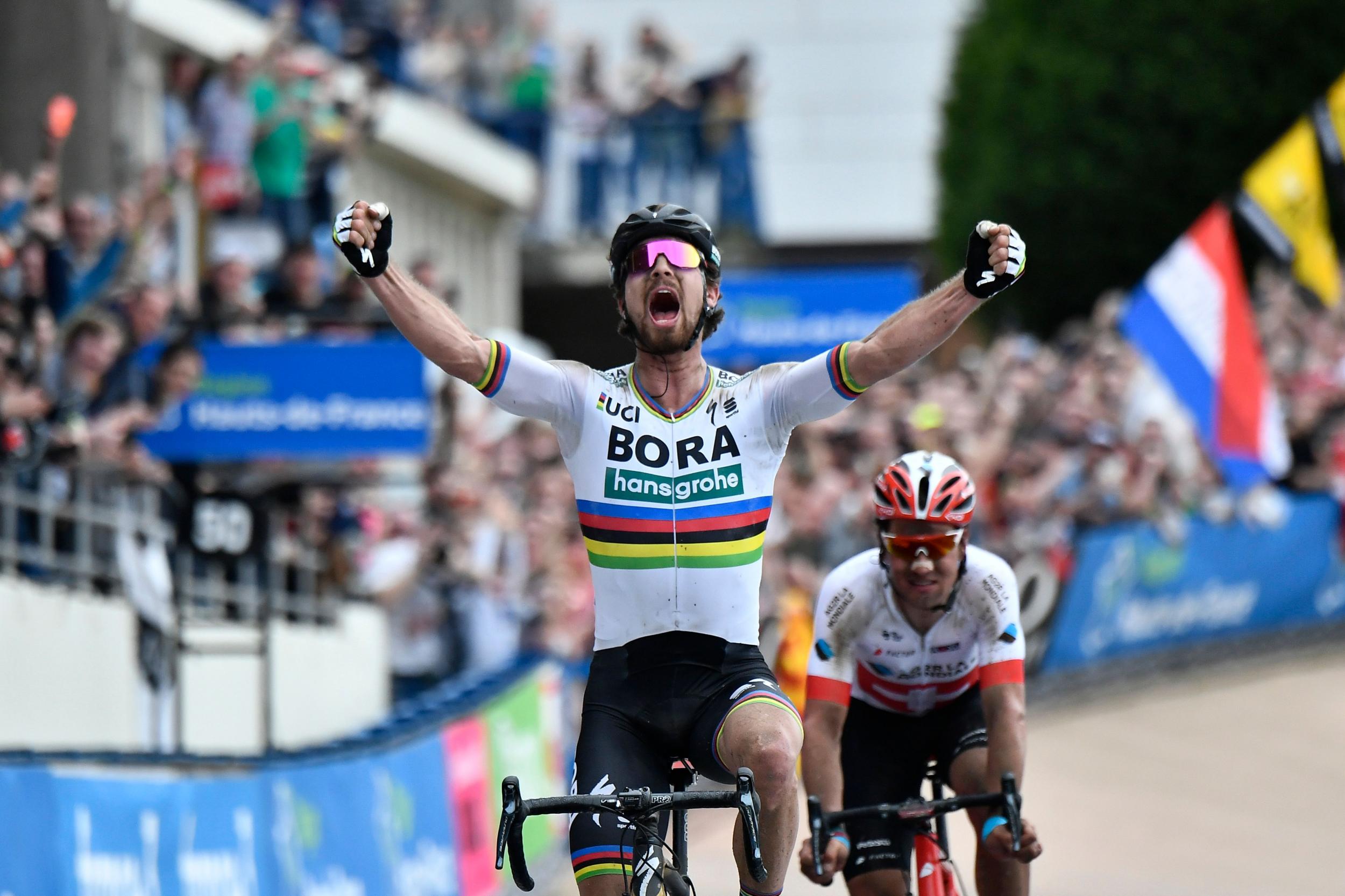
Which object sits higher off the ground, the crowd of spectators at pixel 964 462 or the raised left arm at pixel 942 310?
the crowd of spectators at pixel 964 462

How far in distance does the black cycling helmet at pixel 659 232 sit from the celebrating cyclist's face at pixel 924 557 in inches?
48.9

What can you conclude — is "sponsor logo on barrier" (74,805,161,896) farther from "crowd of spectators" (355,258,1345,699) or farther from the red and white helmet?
"crowd of spectators" (355,258,1345,699)

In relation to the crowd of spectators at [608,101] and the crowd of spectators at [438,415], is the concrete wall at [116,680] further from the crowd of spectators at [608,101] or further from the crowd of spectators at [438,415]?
the crowd of spectators at [608,101]

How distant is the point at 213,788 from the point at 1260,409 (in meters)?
10.8

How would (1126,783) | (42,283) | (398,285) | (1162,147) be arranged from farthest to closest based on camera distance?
1. (1162,147)
2. (1126,783)
3. (42,283)
4. (398,285)

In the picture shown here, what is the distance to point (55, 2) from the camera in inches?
516

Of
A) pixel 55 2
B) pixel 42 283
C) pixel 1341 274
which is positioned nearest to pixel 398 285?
pixel 42 283

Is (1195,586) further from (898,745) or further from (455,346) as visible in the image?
(455,346)

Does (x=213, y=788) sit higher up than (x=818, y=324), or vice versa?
(x=818, y=324)

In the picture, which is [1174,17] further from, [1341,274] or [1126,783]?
[1126,783]

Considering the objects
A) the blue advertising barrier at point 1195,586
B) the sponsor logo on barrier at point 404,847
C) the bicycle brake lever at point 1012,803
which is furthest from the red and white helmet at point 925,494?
the blue advertising barrier at point 1195,586

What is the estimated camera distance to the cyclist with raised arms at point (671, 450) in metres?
6.02

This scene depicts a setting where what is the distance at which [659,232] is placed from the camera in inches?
242

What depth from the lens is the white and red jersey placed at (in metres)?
7.15
